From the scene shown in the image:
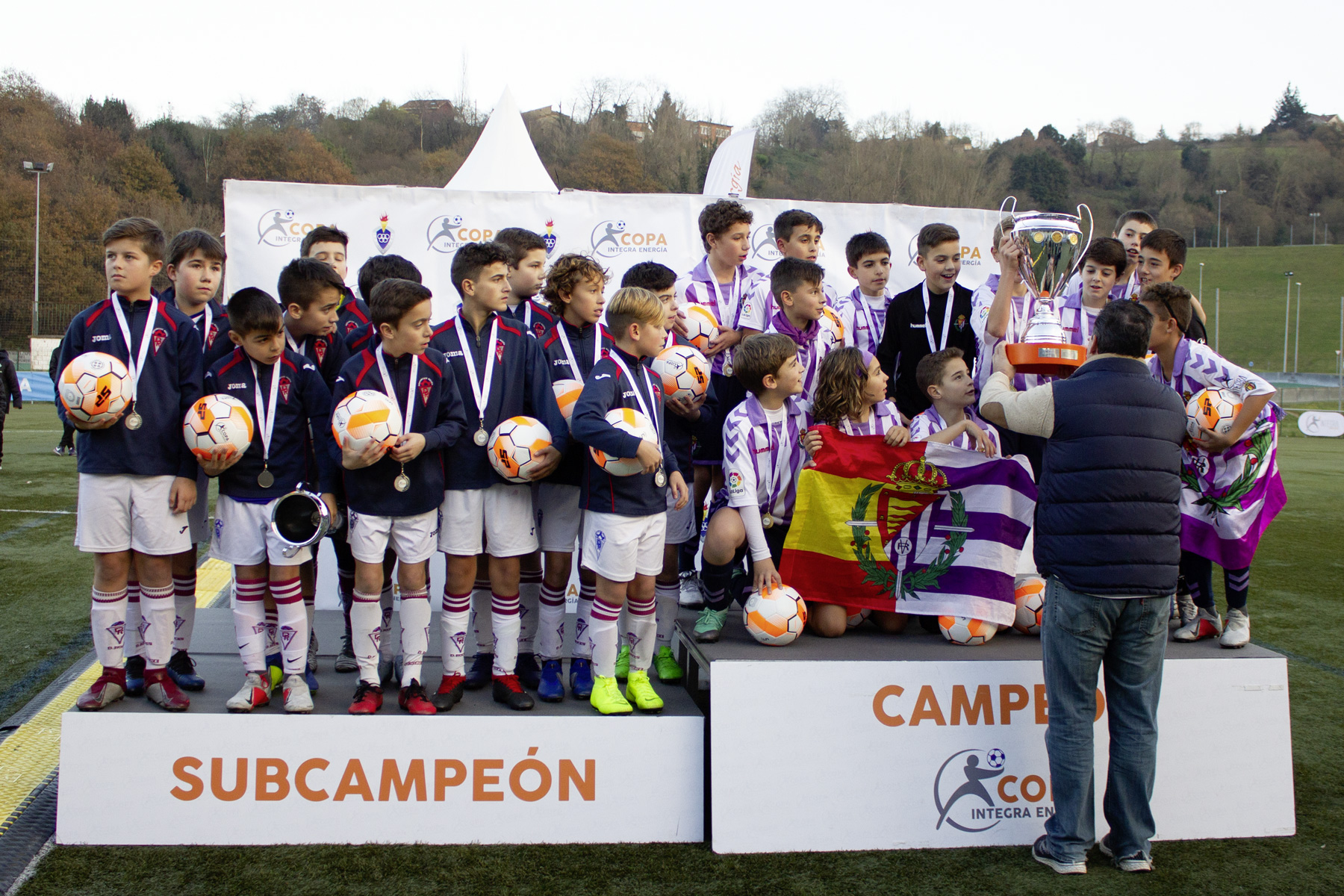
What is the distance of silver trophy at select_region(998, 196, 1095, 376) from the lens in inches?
126

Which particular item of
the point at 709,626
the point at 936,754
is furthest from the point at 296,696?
the point at 936,754

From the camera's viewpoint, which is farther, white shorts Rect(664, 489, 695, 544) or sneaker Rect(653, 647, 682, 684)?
white shorts Rect(664, 489, 695, 544)

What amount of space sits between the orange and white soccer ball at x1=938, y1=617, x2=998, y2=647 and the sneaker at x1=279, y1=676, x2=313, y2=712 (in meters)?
2.34

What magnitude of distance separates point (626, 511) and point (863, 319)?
2039 mm

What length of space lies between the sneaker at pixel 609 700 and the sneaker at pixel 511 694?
228 mm

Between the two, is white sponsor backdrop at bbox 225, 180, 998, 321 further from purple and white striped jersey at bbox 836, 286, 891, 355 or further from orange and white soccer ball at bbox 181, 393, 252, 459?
orange and white soccer ball at bbox 181, 393, 252, 459

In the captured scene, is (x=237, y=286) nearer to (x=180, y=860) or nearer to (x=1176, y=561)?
(x=180, y=860)

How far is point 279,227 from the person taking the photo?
7734mm

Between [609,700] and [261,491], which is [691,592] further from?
[261,491]

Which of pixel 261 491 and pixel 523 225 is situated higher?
pixel 523 225

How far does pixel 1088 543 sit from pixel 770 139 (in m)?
67.8

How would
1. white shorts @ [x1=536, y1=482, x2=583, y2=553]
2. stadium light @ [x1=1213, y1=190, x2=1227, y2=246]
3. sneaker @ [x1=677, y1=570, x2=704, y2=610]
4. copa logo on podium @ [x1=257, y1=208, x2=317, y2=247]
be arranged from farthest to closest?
stadium light @ [x1=1213, y1=190, x2=1227, y2=246], copa logo on podium @ [x1=257, y1=208, x2=317, y2=247], sneaker @ [x1=677, y1=570, x2=704, y2=610], white shorts @ [x1=536, y1=482, x2=583, y2=553]

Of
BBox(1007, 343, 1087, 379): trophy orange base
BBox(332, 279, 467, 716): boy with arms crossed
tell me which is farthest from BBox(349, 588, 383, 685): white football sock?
BBox(1007, 343, 1087, 379): trophy orange base

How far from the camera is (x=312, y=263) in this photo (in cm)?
363
